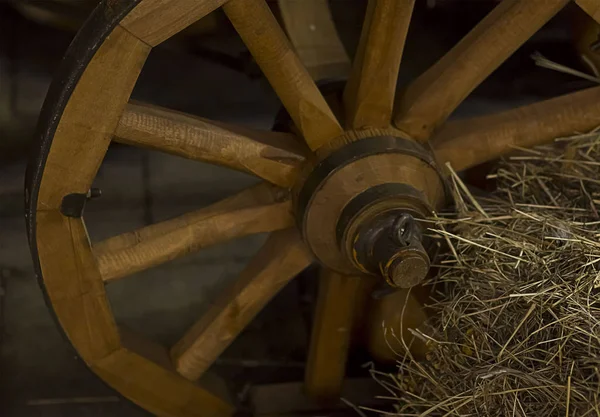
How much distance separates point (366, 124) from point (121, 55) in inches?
11.8

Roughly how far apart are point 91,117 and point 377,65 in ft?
1.04

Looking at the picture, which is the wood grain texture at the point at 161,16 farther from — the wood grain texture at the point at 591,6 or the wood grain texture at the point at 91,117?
the wood grain texture at the point at 591,6

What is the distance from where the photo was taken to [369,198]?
901 mm

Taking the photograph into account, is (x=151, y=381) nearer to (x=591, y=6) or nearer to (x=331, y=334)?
(x=331, y=334)

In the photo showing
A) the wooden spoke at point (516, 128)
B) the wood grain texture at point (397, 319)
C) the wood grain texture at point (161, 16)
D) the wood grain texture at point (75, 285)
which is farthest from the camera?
the wood grain texture at point (397, 319)

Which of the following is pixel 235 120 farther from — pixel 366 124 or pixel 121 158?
pixel 366 124

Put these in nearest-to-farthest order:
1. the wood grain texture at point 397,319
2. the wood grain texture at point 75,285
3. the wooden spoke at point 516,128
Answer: the wood grain texture at point 75,285 → the wooden spoke at point 516,128 → the wood grain texture at point 397,319

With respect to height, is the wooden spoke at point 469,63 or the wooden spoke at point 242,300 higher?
the wooden spoke at point 469,63

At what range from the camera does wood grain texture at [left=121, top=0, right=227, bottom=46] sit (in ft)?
2.51

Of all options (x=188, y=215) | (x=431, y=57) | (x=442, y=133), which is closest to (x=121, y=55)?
(x=188, y=215)

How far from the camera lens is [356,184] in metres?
0.91

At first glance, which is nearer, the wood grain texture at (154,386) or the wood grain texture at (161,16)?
the wood grain texture at (161,16)

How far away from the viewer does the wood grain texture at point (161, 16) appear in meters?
0.76

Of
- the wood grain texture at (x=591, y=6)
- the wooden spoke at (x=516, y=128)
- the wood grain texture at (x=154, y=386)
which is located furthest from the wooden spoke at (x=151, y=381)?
the wood grain texture at (x=591, y=6)
